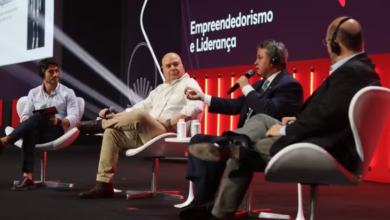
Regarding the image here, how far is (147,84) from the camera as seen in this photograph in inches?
392

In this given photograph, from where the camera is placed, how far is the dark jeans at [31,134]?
196 inches

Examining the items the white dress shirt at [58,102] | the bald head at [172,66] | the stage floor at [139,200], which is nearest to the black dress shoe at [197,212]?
the stage floor at [139,200]

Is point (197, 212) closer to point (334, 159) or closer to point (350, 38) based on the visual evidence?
point (334, 159)

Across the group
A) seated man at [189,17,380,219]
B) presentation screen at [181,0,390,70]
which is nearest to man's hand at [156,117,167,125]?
seated man at [189,17,380,219]

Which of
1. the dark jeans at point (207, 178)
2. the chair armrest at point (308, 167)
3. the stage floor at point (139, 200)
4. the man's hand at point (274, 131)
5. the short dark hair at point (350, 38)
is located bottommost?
the stage floor at point (139, 200)

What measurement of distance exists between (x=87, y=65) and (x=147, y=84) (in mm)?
1795

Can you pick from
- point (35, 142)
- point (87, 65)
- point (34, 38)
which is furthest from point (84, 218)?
point (87, 65)

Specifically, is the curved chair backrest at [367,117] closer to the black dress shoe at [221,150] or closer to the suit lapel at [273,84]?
the black dress shoe at [221,150]

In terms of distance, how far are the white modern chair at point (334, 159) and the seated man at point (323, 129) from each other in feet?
0.22

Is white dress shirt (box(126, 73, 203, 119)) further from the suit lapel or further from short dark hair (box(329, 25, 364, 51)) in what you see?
short dark hair (box(329, 25, 364, 51))

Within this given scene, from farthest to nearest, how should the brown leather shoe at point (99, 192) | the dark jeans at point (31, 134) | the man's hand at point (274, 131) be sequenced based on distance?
the dark jeans at point (31, 134) < the brown leather shoe at point (99, 192) < the man's hand at point (274, 131)

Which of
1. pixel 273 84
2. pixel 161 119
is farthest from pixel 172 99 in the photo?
pixel 273 84

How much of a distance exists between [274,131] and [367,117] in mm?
427

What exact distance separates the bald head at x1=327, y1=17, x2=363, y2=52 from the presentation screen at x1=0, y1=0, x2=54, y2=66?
7.85 meters
